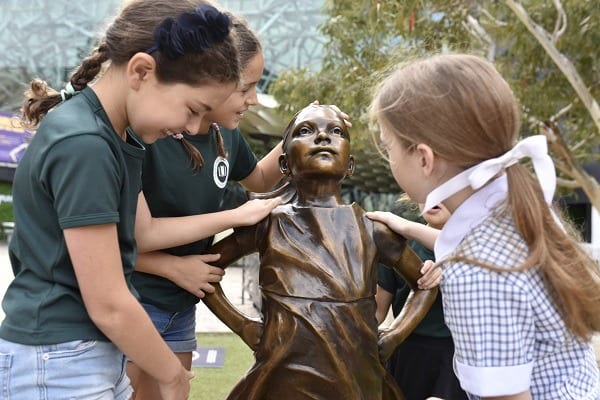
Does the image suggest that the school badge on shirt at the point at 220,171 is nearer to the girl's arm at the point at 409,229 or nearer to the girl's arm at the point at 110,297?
the girl's arm at the point at 409,229

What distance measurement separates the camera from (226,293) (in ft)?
34.3

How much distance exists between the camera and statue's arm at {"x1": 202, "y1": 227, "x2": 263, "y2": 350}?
2.22 meters

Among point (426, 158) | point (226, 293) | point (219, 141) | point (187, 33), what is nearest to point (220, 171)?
point (219, 141)

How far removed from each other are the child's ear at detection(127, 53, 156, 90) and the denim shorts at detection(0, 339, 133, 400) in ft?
1.95

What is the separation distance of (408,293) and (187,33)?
159 cm

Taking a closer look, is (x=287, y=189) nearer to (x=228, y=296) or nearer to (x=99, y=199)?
(x=99, y=199)

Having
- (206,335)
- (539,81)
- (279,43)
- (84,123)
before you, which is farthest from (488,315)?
(279,43)

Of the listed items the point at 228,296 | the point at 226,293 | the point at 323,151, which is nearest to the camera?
the point at 323,151

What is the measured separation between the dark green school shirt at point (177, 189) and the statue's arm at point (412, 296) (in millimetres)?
569

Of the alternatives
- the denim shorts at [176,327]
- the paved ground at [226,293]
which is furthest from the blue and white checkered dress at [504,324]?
the paved ground at [226,293]

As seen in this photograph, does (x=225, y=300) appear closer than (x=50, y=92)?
No

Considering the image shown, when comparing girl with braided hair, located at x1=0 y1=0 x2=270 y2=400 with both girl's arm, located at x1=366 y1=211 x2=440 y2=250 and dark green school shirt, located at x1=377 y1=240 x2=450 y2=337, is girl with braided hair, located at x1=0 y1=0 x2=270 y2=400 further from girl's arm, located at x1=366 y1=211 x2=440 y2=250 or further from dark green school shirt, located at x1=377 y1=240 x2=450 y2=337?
dark green school shirt, located at x1=377 y1=240 x2=450 y2=337

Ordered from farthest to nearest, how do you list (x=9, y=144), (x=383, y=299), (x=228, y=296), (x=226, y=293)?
1. (x=9, y=144)
2. (x=226, y=293)
3. (x=228, y=296)
4. (x=383, y=299)

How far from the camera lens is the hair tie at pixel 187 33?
1.53 meters
